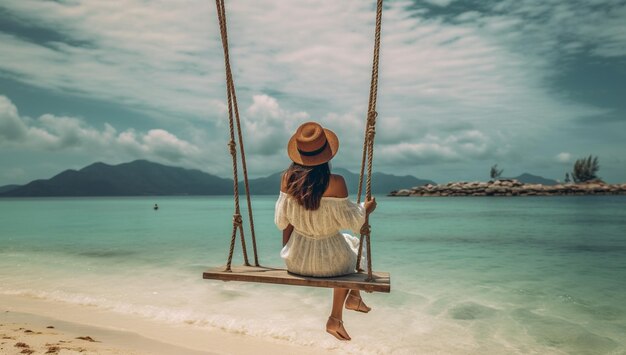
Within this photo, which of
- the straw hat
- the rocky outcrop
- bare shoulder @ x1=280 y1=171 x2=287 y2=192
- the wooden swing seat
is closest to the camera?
the wooden swing seat

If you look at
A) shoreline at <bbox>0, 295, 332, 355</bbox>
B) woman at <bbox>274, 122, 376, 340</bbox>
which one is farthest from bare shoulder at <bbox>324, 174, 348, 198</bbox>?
shoreline at <bbox>0, 295, 332, 355</bbox>

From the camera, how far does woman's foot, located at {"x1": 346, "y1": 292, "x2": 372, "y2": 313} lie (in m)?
3.40

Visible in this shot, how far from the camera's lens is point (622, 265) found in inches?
494

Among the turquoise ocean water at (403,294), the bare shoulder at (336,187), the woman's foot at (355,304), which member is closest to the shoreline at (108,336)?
the turquoise ocean water at (403,294)

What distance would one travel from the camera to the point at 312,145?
296 cm

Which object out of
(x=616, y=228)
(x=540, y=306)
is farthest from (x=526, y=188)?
(x=540, y=306)

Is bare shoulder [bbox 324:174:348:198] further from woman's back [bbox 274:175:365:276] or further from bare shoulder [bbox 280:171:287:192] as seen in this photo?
bare shoulder [bbox 280:171:287:192]

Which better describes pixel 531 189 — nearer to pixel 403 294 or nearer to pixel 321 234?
pixel 403 294

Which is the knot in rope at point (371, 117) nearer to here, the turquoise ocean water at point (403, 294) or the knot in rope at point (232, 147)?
Result: the knot in rope at point (232, 147)

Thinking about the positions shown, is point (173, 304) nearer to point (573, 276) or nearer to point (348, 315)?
point (348, 315)

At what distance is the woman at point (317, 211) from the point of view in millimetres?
2992

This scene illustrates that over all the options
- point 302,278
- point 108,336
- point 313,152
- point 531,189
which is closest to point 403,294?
point 108,336

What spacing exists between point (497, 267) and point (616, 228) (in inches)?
604

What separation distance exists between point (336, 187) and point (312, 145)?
0.35 meters
